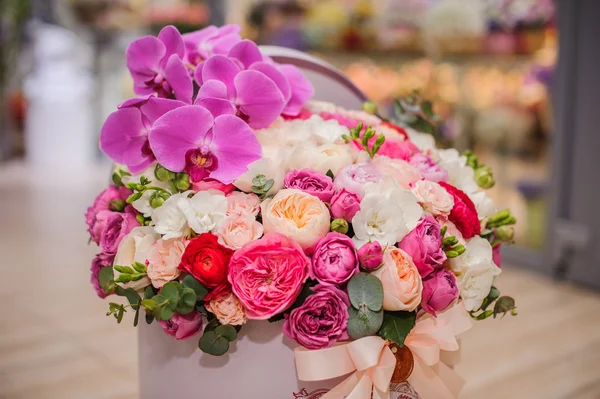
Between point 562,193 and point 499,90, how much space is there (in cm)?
61

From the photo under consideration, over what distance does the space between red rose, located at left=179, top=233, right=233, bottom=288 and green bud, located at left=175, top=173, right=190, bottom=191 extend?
9 centimetres

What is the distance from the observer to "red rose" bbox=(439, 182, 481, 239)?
35.8 inches

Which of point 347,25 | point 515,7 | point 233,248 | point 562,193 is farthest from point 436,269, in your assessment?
point 347,25

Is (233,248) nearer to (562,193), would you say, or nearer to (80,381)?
(80,381)

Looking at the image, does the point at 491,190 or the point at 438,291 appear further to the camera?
the point at 491,190

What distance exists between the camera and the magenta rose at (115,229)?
90cm

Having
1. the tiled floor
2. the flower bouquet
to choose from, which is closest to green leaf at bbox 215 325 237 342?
the flower bouquet

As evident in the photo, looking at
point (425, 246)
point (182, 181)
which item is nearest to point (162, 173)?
point (182, 181)

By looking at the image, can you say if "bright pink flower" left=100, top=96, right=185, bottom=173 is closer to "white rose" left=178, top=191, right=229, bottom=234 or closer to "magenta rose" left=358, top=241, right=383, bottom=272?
"white rose" left=178, top=191, right=229, bottom=234

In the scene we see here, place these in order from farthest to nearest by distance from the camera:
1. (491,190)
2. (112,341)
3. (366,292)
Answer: (491,190) < (112,341) < (366,292)

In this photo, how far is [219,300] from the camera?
82 centimetres

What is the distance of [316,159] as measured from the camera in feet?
2.88

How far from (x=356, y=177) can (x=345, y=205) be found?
5 cm

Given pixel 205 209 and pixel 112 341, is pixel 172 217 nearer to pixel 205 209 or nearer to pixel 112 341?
pixel 205 209
